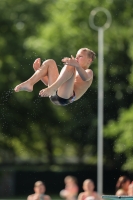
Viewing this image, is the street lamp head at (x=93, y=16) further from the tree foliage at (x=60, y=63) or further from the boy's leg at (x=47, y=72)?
the boy's leg at (x=47, y=72)

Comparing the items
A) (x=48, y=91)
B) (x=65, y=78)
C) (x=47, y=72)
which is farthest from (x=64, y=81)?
(x=47, y=72)

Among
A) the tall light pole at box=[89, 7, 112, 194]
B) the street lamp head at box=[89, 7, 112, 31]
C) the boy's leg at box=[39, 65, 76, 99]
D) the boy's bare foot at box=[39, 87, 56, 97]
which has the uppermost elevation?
the street lamp head at box=[89, 7, 112, 31]

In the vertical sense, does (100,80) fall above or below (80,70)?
above

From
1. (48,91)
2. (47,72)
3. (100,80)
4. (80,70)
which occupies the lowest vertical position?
(48,91)

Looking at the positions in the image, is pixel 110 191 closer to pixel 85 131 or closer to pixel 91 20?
pixel 85 131

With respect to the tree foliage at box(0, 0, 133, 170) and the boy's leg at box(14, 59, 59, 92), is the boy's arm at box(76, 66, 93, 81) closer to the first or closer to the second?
the boy's leg at box(14, 59, 59, 92)

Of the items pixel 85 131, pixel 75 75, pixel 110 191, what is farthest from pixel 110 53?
pixel 75 75

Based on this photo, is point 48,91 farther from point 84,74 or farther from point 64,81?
point 84,74

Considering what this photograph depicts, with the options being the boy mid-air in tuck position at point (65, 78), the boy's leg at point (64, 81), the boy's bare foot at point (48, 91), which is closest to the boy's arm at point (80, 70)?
the boy mid-air in tuck position at point (65, 78)

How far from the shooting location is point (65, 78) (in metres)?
13.3

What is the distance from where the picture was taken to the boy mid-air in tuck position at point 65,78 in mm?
13250

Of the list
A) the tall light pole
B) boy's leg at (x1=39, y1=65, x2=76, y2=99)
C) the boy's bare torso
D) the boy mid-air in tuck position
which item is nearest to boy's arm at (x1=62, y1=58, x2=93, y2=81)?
the boy mid-air in tuck position

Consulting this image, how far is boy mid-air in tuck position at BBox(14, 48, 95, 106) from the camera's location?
1325cm

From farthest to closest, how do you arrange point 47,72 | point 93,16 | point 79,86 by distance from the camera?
point 93,16 < point 79,86 < point 47,72
